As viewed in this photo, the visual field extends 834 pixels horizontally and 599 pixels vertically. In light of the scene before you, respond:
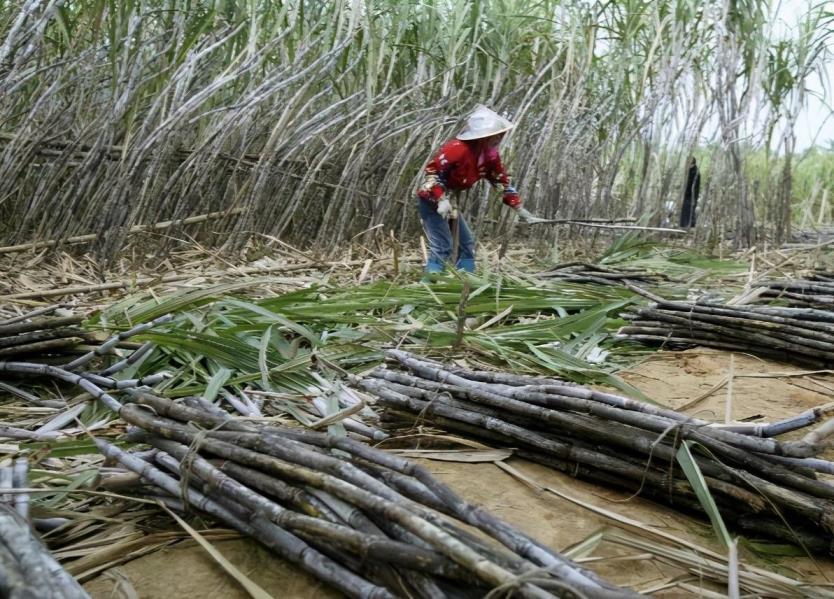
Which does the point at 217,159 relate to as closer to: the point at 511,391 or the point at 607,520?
the point at 511,391

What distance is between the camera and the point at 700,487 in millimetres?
1288

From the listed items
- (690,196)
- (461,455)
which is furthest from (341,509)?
(690,196)

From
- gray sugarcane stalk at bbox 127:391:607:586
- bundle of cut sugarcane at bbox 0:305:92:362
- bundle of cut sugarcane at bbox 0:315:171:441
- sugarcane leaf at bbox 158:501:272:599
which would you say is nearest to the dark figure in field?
bundle of cut sugarcane at bbox 0:315:171:441

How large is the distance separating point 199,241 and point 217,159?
1.89ft

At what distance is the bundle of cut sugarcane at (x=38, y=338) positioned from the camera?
196cm

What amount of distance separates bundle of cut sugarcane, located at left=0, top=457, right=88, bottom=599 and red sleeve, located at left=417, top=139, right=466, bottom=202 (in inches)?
148

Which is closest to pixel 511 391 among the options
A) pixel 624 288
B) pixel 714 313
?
pixel 714 313

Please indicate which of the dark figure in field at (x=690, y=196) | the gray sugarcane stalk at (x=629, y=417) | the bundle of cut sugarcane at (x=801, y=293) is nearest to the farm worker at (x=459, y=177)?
the bundle of cut sugarcane at (x=801, y=293)

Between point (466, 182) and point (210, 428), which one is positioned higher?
point (466, 182)

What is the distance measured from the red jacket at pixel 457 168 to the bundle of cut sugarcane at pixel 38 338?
2.93 m

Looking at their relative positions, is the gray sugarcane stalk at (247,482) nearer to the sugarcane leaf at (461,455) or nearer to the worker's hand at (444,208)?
the sugarcane leaf at (461,455)

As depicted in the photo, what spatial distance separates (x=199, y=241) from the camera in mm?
4926

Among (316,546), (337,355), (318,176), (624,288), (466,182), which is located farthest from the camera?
(318,176)

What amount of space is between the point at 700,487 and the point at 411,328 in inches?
55.5
